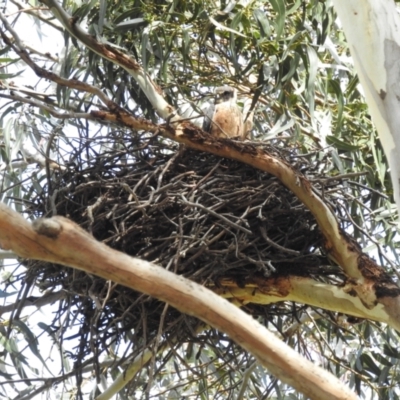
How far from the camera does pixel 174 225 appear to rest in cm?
251

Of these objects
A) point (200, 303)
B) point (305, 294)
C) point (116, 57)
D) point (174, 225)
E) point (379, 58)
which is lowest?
point (200, 303)

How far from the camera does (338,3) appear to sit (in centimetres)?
216

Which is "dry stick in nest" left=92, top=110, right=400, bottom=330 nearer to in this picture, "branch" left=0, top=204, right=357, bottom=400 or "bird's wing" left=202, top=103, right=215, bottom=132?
"bird's wing" left=202, top=103, right=215, bottom=132

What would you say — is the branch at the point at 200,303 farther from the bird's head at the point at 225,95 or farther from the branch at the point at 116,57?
the bird's head at the point at 225,95

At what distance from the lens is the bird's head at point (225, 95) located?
342cm

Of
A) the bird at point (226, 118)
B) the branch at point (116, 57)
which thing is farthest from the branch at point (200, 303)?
the bird at point (226, 118)

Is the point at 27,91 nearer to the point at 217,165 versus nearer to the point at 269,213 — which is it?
the point at 217,165

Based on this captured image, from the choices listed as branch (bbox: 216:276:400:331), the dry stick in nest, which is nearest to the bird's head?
the dry stick in nest

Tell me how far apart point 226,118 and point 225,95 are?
0.16 m

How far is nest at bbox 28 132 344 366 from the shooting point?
2434 mm

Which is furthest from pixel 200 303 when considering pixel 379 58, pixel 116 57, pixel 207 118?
pixel 207 118

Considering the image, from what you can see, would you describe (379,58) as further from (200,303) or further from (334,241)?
(200,303)

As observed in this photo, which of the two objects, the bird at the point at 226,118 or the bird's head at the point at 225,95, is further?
the bird's head at the point at 225,95

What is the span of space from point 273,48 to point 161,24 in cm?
43
